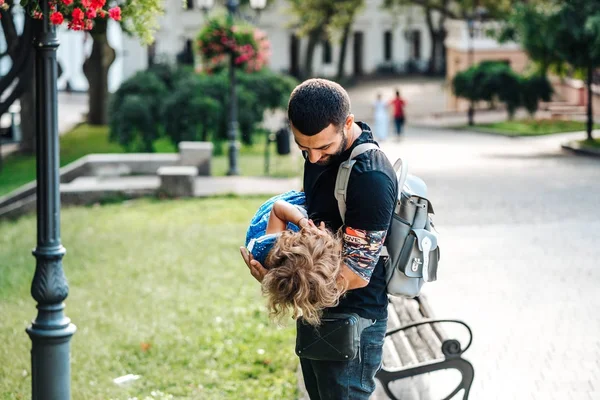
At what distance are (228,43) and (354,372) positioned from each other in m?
20.1

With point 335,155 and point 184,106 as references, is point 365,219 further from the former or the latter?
point 184,106

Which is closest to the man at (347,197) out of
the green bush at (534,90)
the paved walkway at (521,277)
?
the paved walkway at (521,277)

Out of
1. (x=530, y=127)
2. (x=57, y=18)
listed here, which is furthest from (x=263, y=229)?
(x=530, y=127)

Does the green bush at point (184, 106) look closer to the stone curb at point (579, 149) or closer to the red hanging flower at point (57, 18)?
the stone curb at point (579, 149)

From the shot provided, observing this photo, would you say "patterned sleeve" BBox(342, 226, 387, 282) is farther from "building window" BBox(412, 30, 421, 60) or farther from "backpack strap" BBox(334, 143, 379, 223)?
"building window" BBox(412, 30, 421, 60)

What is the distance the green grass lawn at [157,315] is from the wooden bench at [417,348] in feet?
2.34

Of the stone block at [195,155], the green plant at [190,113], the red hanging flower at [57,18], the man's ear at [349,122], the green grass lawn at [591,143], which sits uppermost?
the red hanging flower at [57,18]

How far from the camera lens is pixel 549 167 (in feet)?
76.5

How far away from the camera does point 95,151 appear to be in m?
30.2

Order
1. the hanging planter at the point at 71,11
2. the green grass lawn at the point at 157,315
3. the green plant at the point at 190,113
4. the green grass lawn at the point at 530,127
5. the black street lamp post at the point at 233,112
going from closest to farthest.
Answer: the hanging planter at the point at 71,11 < the green grass lawn at the point at 157,315 < the black street lamp post at the point at 233,112 < the green plant at the point at 190,113 < the green grass lawn at the point at 530,127

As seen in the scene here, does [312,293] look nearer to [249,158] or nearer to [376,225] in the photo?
[376,225]

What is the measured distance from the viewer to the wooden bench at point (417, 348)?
6.06 m

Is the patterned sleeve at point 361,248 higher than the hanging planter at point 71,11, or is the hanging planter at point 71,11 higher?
the hanging planter at point 71,11

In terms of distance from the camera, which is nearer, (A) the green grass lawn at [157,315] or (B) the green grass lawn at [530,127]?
(A) the green grass lawn at [157,315]
